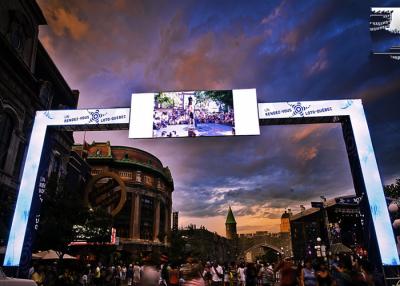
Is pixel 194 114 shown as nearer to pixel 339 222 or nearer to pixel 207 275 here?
pixel 207 275

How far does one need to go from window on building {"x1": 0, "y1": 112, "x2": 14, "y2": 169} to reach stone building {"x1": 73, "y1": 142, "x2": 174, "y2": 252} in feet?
108

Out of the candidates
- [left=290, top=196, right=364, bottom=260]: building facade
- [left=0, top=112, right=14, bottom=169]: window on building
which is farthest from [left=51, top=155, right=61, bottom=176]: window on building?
[left=290, top=196, right=364, bottom=260]: building facade

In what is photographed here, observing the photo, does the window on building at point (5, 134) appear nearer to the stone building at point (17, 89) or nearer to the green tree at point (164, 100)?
the stone building at point (17, 89)

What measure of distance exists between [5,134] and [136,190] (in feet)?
137

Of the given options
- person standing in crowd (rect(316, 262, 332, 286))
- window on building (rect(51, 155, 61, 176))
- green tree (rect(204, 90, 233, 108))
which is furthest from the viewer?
window on building (rect(51, 155, 61, 176))

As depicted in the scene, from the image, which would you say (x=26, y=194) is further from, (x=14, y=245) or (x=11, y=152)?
(x=11, y=152)

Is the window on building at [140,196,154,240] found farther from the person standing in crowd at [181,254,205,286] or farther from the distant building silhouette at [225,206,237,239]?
the distant building silhouette at [225,206,237,239]

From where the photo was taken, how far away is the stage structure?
13172 mm

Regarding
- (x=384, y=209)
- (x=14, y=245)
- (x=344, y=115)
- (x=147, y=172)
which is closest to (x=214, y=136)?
(x=344, y=115)

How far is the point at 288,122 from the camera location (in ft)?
53.1

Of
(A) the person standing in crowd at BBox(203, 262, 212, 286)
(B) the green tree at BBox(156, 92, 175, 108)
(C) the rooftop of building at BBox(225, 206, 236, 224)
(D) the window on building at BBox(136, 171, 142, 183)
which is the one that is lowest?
(A) the person standing in crowd at BBox(203, 262, 212, 286)

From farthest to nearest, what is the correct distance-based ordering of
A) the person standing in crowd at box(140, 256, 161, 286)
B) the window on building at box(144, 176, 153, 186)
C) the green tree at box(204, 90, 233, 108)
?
the window on building at box(144, 176, 153, 186), the green tree at box(204, 90, 233, 108), the person standing in crowd at box(140, 256, 161, 286)

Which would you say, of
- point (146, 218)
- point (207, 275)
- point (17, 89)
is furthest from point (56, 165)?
point (146, 218)

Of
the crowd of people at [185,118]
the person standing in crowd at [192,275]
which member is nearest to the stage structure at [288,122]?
the crowd of people at [185,118]
